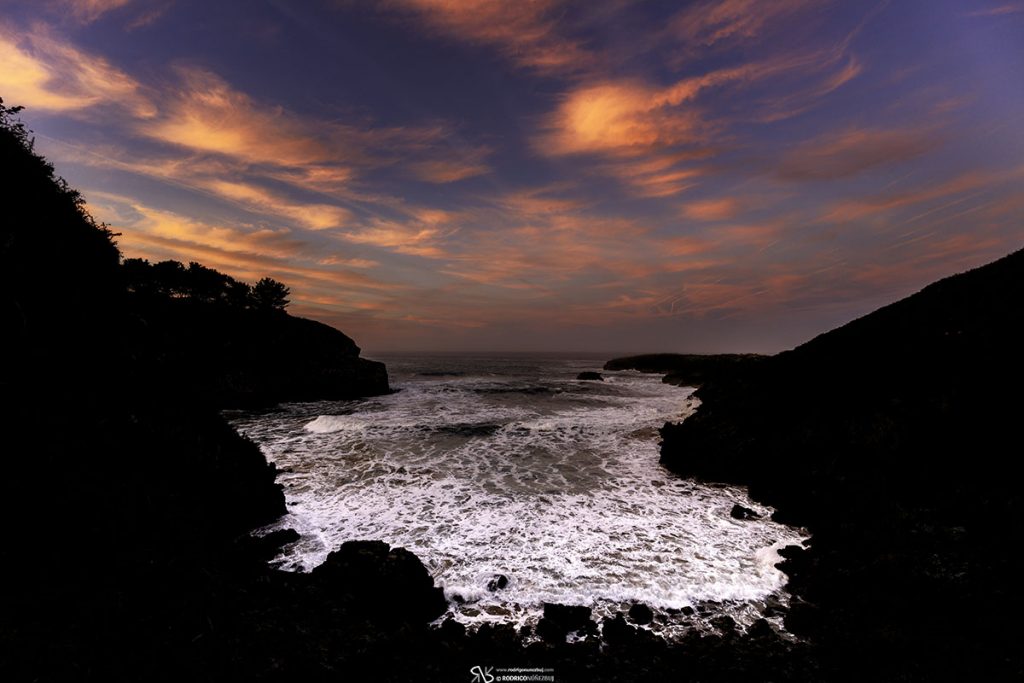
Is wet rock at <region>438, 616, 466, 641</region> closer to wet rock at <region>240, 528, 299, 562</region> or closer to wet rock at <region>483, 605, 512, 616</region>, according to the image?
wet rock at <region>483, 605, 512, 616</region>

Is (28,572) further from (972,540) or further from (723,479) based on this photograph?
(723,479)

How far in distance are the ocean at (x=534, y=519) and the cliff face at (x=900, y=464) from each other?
167 centimetres

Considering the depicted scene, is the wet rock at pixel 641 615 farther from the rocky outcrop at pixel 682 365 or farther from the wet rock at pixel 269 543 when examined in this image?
the rocky outcrop at pixel 682 365

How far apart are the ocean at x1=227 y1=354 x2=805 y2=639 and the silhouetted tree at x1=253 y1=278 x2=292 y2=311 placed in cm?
3328

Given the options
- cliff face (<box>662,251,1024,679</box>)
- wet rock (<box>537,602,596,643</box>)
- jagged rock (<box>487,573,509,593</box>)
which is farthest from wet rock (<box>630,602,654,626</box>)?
jagged rock (<box>487,573,509,593</box>)

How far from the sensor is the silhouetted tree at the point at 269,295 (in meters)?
55.2

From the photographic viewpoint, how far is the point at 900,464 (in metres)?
13.9

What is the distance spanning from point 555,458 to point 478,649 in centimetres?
1497

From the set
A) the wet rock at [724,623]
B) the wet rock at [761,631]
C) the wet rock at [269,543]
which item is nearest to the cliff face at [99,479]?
the wet rock at [269,543]

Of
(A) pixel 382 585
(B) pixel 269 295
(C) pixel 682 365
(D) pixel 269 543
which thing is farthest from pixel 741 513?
(C) pixel 682 365

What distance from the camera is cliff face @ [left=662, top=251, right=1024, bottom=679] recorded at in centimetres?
803

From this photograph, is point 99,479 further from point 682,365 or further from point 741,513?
point 682,365

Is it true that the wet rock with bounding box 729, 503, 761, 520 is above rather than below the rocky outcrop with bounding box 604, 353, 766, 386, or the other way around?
below

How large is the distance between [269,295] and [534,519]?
58.0 m
